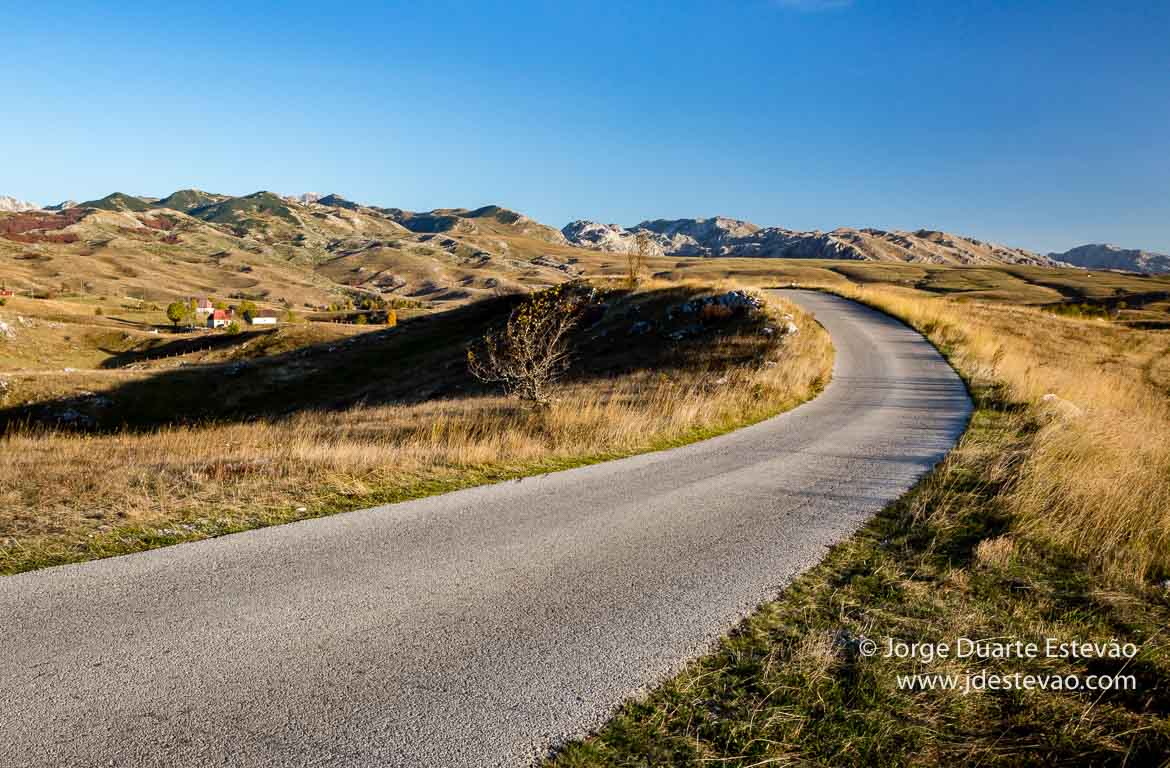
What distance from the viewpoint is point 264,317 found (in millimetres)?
144375

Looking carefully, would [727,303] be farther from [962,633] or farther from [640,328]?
[962,633]

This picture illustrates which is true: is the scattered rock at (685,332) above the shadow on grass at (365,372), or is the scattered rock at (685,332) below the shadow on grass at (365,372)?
above

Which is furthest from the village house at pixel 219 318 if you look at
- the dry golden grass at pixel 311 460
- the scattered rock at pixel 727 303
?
the dry golden grass at pixel 311 460

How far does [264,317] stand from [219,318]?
13.5 meters

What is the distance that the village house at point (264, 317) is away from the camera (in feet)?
441

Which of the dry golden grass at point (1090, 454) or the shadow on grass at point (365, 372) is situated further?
the shadow on grass at point (365, 372)


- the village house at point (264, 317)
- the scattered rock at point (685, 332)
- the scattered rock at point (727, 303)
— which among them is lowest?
the scattered rock at point (685, 332)

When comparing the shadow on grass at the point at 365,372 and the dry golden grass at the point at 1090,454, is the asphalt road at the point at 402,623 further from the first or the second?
the shadow on grass at the point at 365,372

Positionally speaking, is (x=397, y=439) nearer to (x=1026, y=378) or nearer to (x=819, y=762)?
(x=819, y=762)

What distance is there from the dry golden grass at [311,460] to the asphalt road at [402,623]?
902mm

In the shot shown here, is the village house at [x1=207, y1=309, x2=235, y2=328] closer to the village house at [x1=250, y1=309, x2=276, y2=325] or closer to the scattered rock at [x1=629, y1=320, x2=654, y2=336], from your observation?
the village house at [x1=250, y1=309, x2=276, y2=325]

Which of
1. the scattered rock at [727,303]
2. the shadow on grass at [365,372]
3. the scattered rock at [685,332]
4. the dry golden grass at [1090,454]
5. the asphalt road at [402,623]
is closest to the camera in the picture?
the asphalt road at [402,623]

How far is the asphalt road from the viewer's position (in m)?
3.58

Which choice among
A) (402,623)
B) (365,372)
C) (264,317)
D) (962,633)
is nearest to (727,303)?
(962,633)
